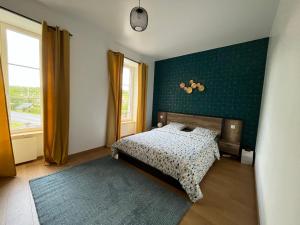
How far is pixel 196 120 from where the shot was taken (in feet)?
11.4

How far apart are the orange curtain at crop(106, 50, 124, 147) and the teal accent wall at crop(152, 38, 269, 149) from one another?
1.60 m

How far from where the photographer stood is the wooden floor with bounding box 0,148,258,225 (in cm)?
138

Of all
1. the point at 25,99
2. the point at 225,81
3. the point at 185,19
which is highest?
the point at 185,19

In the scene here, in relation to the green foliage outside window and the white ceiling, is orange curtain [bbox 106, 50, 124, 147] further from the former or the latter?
the green foliage outside window

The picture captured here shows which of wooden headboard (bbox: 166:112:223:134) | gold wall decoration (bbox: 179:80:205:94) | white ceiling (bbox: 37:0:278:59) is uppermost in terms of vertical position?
white ceiling (bbox: 37:0:278:59)

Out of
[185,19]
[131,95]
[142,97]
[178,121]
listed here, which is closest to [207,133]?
[178,121]

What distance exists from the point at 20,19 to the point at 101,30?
4.17ft

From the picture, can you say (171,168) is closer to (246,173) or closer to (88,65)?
(246,173)

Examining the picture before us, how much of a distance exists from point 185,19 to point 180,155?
86.8 inches

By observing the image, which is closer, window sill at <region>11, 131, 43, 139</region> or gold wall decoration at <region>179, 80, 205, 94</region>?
window sill at <region>11, 131, 43, 139</region>

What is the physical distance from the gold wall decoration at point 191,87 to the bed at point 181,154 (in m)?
0.93

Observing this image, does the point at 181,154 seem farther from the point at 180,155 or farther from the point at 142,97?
the point at 142,97

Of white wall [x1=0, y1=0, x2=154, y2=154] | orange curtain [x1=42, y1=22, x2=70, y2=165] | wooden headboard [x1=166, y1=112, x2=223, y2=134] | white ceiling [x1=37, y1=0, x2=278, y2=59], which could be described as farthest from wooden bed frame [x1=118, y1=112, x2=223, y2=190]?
white ceiling [x1=37, y1=0, x2=278, y2=59]

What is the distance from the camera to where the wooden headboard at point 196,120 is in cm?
314
